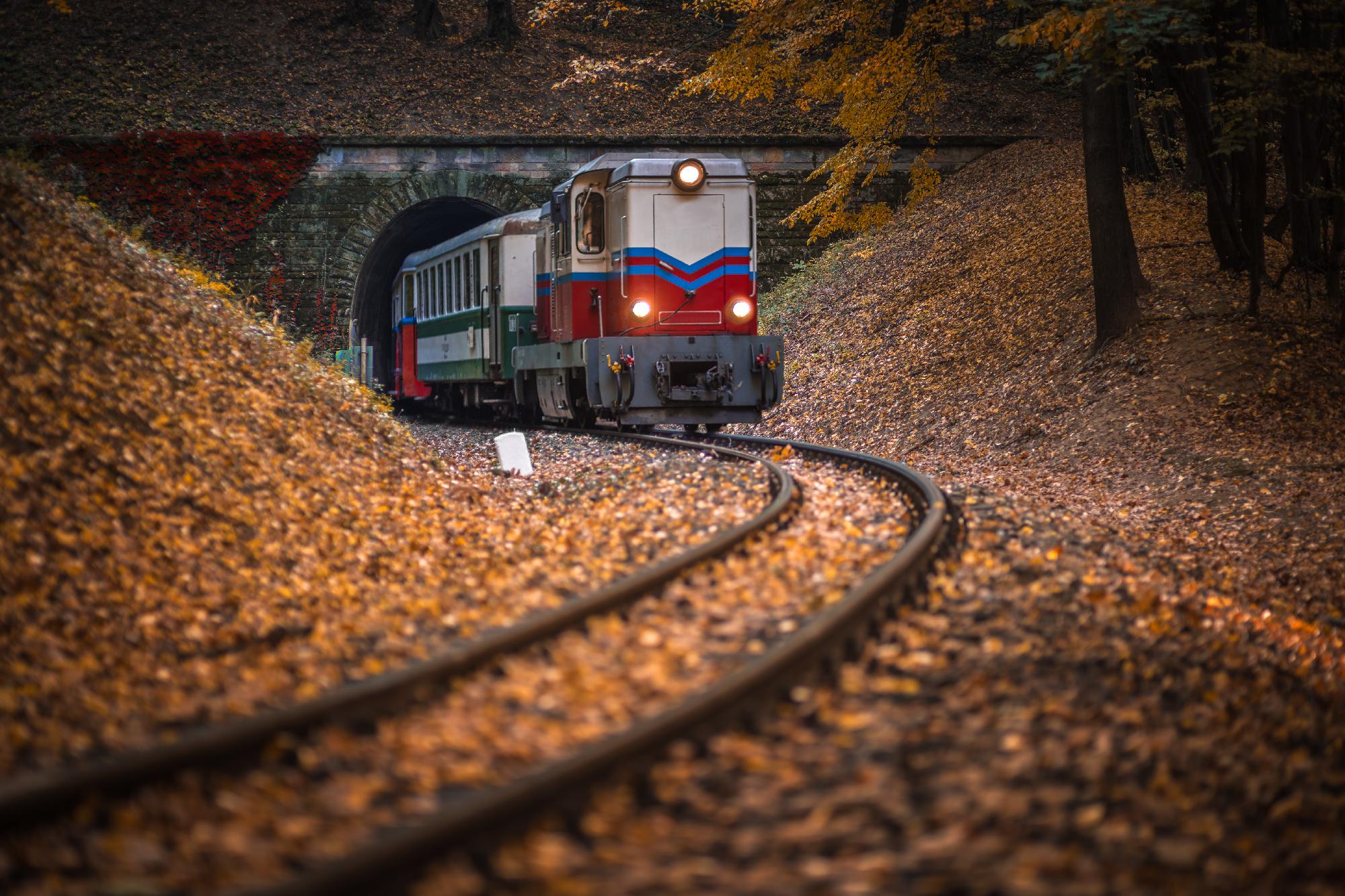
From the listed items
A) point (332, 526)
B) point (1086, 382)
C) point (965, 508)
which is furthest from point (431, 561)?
point (1086, 382)

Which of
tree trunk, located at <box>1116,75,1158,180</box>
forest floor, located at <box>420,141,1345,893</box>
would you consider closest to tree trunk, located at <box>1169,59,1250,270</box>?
forest floor, located at <box>420,141,1345,893</box>

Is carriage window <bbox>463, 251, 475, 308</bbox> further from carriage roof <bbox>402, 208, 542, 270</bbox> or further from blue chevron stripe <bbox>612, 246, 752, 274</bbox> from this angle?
blue chevron stripe <bbox>612, 246, 752, 274</bbox>

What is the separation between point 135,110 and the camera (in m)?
27.2

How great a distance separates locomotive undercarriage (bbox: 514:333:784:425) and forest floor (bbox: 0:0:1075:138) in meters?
11.3

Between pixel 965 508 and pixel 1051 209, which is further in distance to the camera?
pixel 1051 209

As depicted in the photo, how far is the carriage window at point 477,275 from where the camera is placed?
722 inches

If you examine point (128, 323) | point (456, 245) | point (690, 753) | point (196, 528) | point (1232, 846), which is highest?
point (456, 245)

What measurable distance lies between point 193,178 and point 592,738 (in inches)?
969

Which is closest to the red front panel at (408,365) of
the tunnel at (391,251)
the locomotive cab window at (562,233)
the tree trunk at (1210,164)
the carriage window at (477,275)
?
the tunnel at (391,251)

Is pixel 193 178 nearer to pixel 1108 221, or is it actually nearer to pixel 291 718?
pixel 1108 221

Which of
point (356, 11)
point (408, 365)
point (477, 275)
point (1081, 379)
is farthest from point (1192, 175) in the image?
point (356, 11)

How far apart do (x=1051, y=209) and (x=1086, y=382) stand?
8.41 m

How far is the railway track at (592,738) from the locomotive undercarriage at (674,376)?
713cm

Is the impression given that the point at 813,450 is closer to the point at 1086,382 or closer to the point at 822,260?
the point at 1086,382
